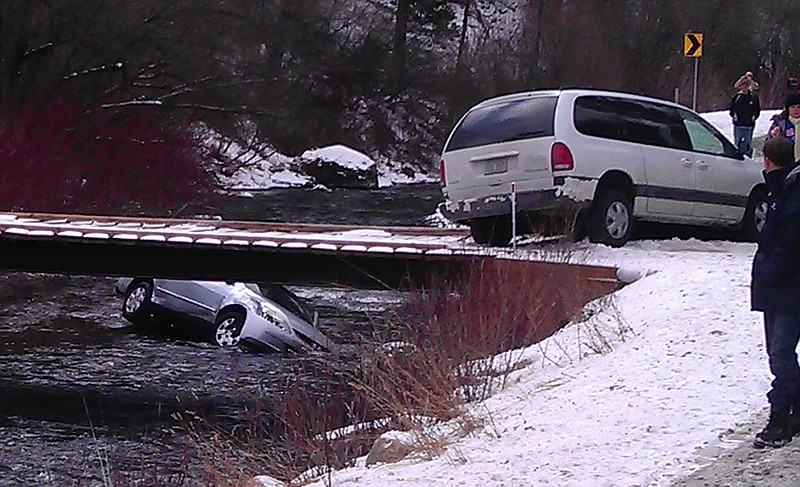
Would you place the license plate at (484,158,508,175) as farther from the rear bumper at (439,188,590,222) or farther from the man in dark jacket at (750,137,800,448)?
the man in dark jacket at (750,137,800,448)

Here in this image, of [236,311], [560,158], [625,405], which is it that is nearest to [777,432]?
[625,405]

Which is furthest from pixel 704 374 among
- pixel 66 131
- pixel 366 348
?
pixel 66 131

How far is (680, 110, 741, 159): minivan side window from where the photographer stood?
1374 centimetres

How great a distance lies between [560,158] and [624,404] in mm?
5627

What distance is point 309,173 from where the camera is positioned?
4322cm

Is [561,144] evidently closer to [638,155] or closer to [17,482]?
[638,155]

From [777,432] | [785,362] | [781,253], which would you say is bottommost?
[777,432]

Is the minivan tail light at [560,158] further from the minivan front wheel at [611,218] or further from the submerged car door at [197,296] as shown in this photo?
the submerged car door at [197,296]

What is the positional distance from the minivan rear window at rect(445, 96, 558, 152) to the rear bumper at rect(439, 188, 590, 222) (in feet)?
1.96

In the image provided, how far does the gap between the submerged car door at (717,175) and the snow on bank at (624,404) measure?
12.4 ft

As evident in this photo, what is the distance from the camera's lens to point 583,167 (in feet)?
40.6

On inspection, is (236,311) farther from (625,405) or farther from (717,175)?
(625,405)

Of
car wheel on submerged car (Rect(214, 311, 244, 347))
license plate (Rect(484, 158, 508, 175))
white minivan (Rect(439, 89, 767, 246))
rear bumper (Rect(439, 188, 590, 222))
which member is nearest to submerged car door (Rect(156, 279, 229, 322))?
car wheel on submerged car (Rect(214, 311, 244, 347))

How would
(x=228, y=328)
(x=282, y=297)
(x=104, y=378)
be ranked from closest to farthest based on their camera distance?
(x=104, y=378)
(x=228, y=328)
(x=282, y=297)
